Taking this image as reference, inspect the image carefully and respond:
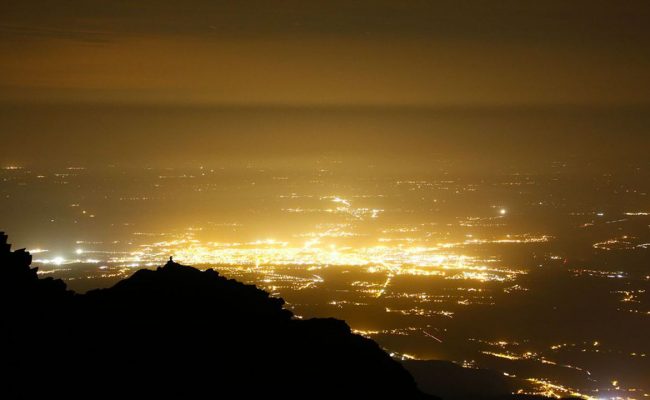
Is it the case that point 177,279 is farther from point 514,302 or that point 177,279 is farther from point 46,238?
point 46,238

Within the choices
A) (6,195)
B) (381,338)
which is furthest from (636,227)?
(6,195)

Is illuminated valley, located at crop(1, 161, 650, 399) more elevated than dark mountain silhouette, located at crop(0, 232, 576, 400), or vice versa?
illuminated valley, located at crop(1, 161, 650, 399)

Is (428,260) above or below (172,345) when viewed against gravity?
above

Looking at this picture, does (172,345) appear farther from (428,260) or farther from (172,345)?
(428,260)

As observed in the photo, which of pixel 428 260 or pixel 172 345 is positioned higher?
pixel 428 260

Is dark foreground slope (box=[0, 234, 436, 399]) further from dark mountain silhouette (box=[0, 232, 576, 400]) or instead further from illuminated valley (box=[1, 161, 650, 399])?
illuminated valley (box=[1, 161, 650, 399])

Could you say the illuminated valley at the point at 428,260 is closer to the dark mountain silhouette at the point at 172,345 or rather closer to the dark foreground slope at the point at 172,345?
the dark foreground slope at the point at 172,345

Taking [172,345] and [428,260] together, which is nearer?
[172,345]

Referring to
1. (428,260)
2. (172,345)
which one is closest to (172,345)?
(172,345)

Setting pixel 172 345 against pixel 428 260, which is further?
pixel 428 260

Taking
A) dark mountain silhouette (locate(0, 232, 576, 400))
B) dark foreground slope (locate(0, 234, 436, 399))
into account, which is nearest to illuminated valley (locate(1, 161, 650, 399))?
dark foreground slope (locate(0, 234, 436, 399))
